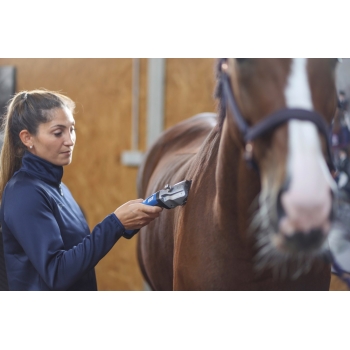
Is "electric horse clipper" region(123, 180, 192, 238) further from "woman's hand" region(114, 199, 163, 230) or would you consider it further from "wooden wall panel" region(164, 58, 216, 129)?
"wooden wall panel" region(164, 58, 216, 129)

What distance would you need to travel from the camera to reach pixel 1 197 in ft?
3.25

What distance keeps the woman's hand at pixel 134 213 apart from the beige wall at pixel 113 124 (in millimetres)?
1197

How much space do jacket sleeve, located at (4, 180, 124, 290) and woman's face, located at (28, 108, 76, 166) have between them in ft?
0.30

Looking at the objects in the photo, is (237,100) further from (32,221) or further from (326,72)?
(32,221)

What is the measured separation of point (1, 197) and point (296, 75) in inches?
24.7

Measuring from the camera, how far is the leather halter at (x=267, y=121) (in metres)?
0.66

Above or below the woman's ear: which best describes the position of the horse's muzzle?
below

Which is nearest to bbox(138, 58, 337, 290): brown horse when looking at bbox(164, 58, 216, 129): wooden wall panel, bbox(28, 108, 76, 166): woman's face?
bbox(28, 108, 76, 166): woman's face

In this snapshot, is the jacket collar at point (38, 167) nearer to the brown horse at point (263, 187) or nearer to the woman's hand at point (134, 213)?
the woman's hand at point (134, 213)

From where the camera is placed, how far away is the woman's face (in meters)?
0.95

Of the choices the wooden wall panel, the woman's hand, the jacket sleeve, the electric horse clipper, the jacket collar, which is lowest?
the jacket sleeve

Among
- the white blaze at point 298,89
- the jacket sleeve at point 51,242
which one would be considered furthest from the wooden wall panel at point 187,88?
the white blaze at point 298,89
